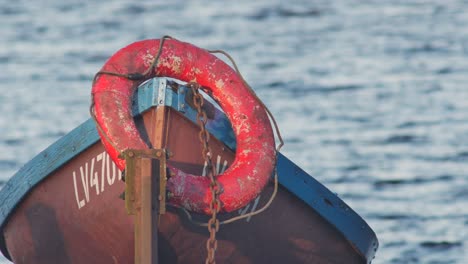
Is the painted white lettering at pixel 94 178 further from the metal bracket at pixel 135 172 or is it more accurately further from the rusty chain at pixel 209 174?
the metal bracket at pixel 135 172

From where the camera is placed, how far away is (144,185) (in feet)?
24.2

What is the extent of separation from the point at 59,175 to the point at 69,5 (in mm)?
17363

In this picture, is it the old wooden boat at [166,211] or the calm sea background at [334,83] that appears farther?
the calm sea background at [334,83]

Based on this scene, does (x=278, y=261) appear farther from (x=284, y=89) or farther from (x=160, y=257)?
(x=284, y=89)

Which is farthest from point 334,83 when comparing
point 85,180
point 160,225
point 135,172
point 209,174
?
point 135,172

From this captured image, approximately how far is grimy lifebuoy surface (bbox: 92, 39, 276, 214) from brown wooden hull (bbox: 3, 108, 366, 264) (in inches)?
10.8

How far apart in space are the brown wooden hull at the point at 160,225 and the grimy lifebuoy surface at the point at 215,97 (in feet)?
0.90

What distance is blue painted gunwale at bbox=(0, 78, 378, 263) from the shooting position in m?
8.02

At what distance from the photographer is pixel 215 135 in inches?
319

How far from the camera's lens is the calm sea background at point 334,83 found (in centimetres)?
1377

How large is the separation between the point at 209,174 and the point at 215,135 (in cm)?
50

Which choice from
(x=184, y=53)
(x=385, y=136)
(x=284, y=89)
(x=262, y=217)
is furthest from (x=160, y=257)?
(x=284, y=89)

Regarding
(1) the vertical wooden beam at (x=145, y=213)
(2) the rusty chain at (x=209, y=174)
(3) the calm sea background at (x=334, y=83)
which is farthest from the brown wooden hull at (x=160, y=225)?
(3) the calm sea background at (x=334, y=83)

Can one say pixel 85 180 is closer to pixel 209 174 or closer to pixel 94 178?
pixel 94 178
